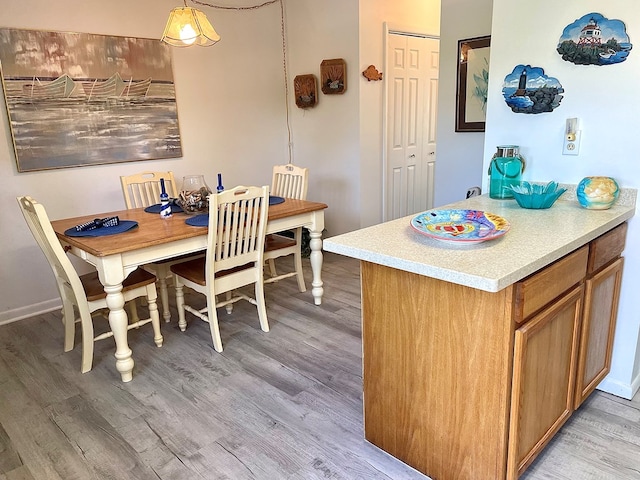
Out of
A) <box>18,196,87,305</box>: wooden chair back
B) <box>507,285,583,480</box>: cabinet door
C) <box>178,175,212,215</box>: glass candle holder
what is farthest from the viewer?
<box>178,175,212,215</box>: glass candle holder

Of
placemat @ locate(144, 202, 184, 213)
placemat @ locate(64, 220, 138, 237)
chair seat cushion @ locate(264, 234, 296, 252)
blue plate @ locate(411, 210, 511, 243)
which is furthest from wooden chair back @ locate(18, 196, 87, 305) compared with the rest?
blue plate @ locate(411, 210, 511, 243)

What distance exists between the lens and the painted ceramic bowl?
1997 millimetres

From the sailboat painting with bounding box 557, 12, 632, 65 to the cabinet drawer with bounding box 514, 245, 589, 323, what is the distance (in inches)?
33.8

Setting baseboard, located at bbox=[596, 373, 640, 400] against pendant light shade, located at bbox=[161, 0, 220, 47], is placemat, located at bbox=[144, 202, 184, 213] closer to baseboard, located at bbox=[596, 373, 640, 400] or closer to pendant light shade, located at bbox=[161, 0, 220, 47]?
pendant light shade, located at bbox=[161, 0, 220, 47]

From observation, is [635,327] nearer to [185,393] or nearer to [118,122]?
[185,393]

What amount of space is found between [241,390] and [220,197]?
1.00 m

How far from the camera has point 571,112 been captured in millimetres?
2154

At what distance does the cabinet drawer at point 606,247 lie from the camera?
6.01ft

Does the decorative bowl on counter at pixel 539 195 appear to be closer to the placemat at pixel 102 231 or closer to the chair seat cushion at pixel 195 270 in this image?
the chair seat cushion at pixel 195 270

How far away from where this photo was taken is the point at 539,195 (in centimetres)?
207

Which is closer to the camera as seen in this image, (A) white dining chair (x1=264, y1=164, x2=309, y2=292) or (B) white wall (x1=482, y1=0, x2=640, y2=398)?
(B) white wall (x1=482, y1=0, x2=640, y2=398)

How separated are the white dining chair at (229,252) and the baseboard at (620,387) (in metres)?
1.89

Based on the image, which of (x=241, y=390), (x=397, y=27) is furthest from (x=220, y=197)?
(x=397, y=27)

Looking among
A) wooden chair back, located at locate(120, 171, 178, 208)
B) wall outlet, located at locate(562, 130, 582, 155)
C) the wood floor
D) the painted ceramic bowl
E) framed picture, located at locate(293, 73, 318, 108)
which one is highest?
framed picture, located at locate(293, 73, 318, 108)
